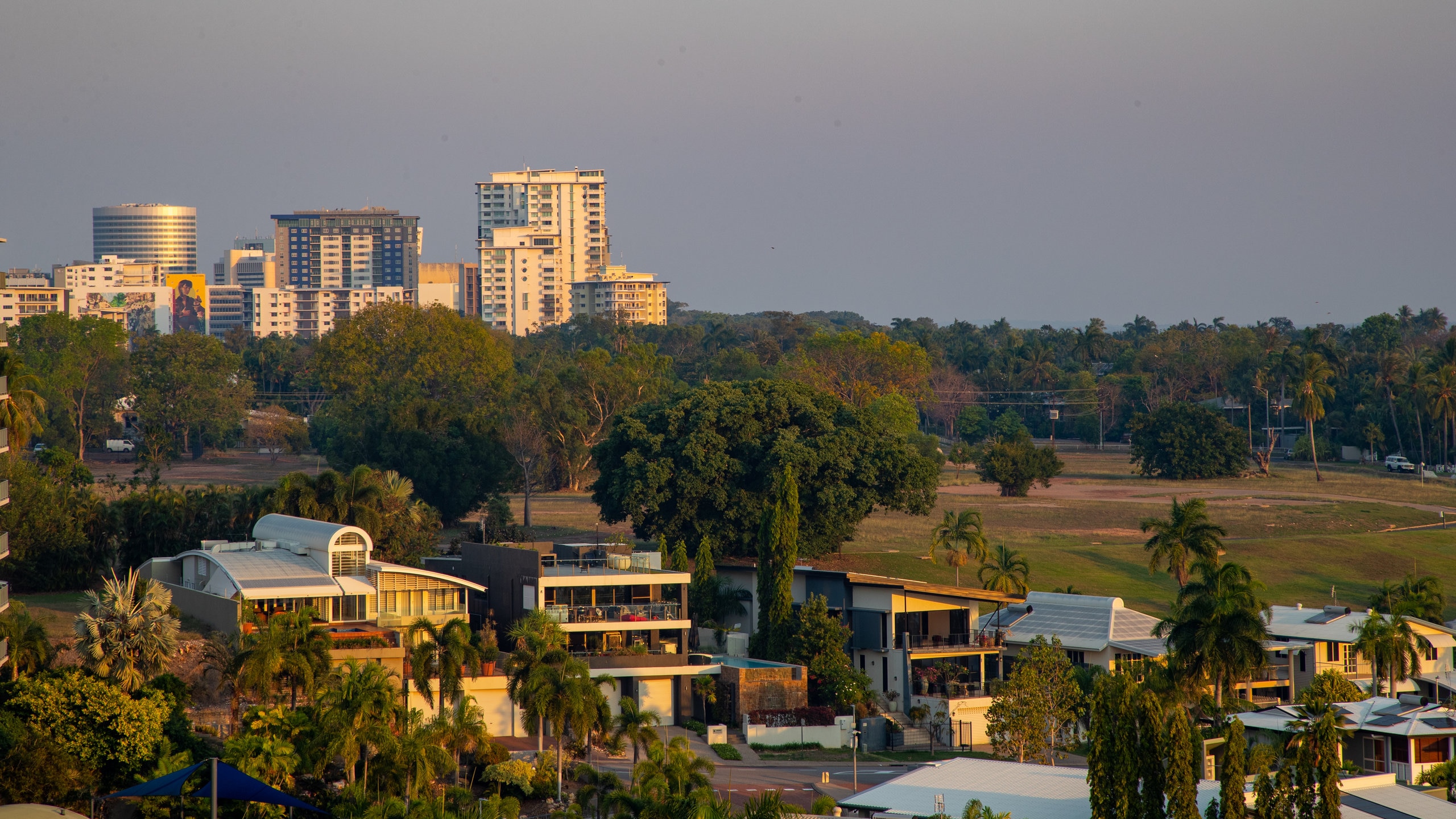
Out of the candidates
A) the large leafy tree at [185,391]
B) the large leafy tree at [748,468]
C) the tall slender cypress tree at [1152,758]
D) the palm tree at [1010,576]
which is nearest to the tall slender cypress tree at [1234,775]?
the tall slender cypress tree at [1152,758]

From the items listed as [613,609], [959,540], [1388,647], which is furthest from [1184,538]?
[613,609]

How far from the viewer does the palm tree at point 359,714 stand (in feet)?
129

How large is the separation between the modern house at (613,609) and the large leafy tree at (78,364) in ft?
262

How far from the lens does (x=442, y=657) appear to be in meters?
48.4

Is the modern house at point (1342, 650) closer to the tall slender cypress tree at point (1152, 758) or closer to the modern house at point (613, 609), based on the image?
the modern house at point (613, 609)

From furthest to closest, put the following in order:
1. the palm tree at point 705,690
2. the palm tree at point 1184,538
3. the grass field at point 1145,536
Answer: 1. the grass field at point 1145,536
2. the palm tree at point 1184,538
3. the palm tree at point 705,690

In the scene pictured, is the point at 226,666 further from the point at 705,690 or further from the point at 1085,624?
the point at 1085,624

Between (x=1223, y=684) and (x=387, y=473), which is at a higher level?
(x=387, y=473)

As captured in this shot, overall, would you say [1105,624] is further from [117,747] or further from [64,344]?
[64,344]

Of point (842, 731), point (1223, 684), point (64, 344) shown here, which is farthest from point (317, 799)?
point (64, 344)

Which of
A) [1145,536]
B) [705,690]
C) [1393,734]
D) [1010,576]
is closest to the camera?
[1393,734]

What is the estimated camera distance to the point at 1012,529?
9431 centimetres

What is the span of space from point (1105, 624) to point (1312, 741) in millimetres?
26510

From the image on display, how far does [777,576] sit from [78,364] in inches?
3705
